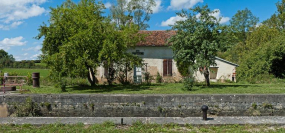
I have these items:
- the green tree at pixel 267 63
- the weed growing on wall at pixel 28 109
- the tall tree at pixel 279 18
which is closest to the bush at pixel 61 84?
the weed growing on wall at pixel 28 109

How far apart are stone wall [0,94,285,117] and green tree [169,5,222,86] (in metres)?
3.61

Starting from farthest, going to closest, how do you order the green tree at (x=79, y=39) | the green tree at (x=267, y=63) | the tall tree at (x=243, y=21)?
the tall tree at (x=243, y=21)
the green tree at (x=267, y=63)
the green tree at (x=79, y=39)

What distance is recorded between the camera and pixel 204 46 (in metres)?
13.4

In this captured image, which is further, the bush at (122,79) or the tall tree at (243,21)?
the tall tree at (243,21)

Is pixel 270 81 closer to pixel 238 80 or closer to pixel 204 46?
pixel 238 80

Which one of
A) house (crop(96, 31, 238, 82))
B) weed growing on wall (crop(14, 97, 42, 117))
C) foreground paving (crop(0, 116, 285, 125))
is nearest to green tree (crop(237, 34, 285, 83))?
house (crop(96, 31, 238, 82))

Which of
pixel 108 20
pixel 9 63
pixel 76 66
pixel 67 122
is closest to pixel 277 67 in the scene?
pixel 108 20

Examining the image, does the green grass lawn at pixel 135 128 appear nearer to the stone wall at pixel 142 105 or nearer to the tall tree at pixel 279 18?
the stone wall at pixel 142 105

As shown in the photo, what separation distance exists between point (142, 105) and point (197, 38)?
229 inches

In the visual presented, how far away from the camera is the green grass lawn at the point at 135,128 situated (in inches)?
253

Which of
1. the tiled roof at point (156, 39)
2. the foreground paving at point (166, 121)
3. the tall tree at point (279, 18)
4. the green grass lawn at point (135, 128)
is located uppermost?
the tall tree at point (279, 18)

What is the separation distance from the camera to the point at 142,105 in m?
10.4

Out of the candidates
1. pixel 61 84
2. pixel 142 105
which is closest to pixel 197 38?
pixel 142 105

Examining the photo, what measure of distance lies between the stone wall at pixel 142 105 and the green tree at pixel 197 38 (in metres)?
3.61
